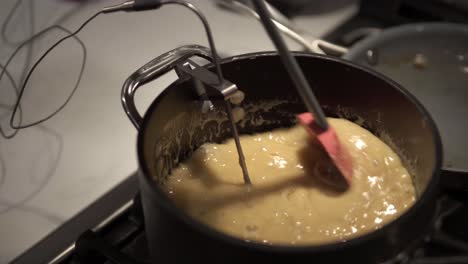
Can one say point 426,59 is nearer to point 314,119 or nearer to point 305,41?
point 305,41

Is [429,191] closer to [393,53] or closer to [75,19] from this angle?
[393,53]

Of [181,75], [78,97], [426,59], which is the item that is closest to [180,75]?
[181,75]

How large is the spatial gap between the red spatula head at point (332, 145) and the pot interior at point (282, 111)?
0.19 ft

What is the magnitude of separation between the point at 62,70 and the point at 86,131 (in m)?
0.14

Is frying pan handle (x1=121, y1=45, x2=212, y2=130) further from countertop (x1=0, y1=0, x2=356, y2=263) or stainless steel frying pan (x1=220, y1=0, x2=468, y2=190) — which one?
stainless steel frying pan (x1=220, y1=0, x2=468, y2=190)

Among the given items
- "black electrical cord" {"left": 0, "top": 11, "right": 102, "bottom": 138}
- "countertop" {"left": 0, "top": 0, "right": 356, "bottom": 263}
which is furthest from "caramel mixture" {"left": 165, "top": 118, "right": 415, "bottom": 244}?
"black electrical cord" {"left": 0, "top": 11, "right": 102, "bottom": 138}

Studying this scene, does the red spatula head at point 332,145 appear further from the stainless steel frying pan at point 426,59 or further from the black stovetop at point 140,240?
the stainless steel frying pan at point 426,59

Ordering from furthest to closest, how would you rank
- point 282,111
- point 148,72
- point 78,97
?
point 78,97
point 282,111
point 148,72

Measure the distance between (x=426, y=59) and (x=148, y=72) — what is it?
0.51 meters

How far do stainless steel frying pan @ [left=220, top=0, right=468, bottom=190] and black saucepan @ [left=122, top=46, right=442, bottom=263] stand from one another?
22 cm

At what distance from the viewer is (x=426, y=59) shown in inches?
32.7

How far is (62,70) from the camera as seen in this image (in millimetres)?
813

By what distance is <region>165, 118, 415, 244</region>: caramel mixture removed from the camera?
19.8 inches

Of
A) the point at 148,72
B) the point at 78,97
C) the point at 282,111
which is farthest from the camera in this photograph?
the point at 78,97
